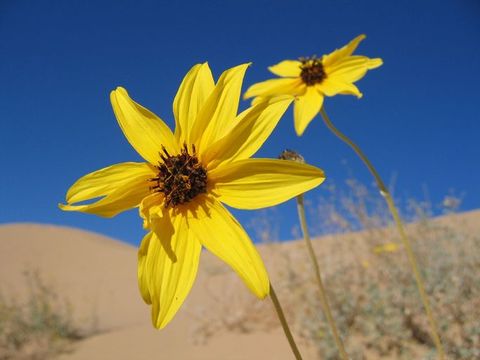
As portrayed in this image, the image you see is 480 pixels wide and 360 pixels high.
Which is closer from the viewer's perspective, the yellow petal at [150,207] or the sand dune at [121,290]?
the yellow petal at [150,207]

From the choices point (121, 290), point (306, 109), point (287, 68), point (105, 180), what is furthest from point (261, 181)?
point (121, 290)

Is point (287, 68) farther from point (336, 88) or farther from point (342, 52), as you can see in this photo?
point (336, 88)

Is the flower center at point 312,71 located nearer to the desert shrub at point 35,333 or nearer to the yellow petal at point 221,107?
the yellow petal at point 221,107

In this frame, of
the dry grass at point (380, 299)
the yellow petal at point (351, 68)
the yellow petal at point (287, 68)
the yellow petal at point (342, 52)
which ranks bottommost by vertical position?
the dry grass at point (380, 299)

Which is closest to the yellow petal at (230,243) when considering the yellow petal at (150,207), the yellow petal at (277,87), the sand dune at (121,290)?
the yellow petal at (150,207)

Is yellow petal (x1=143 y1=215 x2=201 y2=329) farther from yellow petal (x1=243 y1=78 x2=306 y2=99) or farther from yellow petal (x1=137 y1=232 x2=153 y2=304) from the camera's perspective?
yellow petal (x1=243 y1=78 x2=306 y2=99)

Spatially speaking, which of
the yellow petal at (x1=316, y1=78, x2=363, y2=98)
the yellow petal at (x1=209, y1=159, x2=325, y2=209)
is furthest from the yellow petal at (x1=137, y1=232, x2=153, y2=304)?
the yellow petal at (x1=316, y1=78, x2=363, y2=98)

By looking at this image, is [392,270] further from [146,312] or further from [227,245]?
[146,312]
